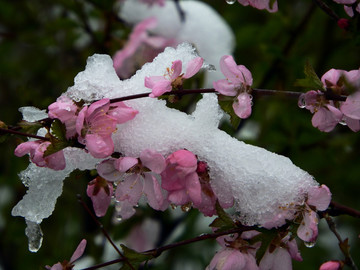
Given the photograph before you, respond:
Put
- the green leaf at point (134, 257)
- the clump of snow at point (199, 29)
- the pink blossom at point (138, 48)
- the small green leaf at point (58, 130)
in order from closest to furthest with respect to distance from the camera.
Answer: the small green leaf at point (58, 130) < the green leaf at point (134, 257) < the pink blossom at point (138, 48) < the clump of snow at point (199, 29)

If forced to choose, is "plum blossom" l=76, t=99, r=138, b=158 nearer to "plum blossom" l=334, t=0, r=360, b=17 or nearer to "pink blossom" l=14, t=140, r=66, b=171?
"pink blossom" l=14, t=140, r=66, b=171

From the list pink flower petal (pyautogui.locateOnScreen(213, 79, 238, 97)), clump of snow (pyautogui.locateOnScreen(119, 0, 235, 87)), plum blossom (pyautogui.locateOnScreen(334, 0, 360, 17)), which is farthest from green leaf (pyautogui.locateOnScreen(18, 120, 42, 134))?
clump of snow (pyautogui.locateOnScreen(119, 0, 235, 87))

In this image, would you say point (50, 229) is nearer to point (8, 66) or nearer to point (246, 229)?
point (8, 66)

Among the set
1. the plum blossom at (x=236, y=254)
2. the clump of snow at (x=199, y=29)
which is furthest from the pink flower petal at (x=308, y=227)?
the clump of snow at (x=199, y=29)

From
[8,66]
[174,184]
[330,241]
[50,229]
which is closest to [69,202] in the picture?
[50,229]

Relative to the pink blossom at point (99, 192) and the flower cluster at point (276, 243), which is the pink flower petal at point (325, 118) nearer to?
the flower cluster at point (276, 243)

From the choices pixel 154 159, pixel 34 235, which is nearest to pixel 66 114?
pixel 154 159

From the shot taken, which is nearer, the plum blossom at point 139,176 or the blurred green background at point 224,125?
the plum blossom at point 139,176
